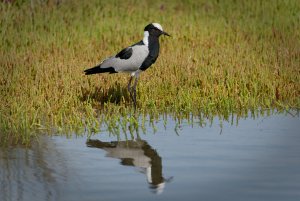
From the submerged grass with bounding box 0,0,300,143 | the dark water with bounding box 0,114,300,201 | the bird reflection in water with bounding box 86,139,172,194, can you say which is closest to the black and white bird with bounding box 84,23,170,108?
the submerged grass with bounding box 0,0,300,143

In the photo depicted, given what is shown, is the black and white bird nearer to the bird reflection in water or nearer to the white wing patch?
the white wing patch

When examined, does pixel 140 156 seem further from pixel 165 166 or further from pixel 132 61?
pixel 132 61

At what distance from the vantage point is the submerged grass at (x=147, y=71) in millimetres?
10516

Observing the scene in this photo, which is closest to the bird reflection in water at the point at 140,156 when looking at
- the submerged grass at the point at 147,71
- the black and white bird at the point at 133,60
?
the submerged grass at the point at 147,71

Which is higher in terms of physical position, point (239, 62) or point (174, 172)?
point (239, 62)

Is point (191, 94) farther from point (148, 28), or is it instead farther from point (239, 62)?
point (239, 62)

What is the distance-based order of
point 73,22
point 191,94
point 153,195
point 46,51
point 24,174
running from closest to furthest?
point 153,195 → point 24,174 → point 191,94 → point 46,51 → point 73,22

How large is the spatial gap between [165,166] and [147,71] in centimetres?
578

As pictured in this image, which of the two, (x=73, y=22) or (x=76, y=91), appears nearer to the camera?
(x=76, y=91)

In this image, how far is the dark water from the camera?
6.36m

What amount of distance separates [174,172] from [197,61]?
6.49 m

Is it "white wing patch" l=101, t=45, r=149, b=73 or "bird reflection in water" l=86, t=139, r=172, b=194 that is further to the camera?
"white wing patch" l=101, t=45, r=149, b=73

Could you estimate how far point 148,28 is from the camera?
11828 millimetres

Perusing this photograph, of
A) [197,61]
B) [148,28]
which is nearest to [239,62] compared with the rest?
[197,61]
